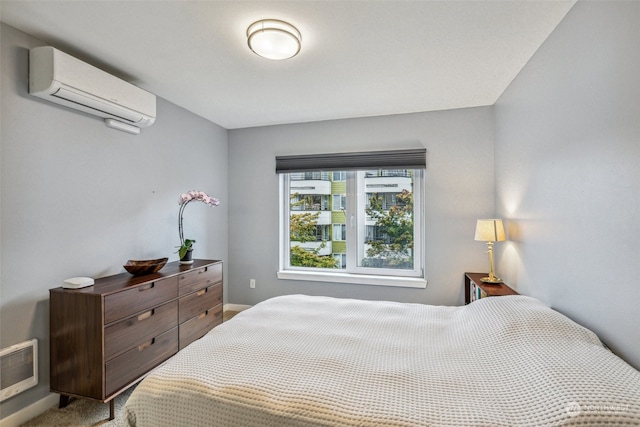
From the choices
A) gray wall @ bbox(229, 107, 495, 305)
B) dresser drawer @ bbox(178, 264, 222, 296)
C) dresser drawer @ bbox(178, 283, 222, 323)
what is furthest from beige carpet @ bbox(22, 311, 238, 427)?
gray wall @ bbox(229, 107, 495, 305)

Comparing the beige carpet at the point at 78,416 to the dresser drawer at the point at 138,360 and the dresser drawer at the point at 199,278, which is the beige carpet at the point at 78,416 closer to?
the dresser drawer at the point at 138,360

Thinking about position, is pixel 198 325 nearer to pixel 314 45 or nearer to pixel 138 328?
pixel 138 328

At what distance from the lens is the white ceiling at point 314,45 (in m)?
1.65

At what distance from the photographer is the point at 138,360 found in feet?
6.84

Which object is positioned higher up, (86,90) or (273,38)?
(273,38)

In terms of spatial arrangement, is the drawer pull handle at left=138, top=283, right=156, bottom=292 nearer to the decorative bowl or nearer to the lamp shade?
the decorative bowl

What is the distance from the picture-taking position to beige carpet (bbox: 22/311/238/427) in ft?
6.08

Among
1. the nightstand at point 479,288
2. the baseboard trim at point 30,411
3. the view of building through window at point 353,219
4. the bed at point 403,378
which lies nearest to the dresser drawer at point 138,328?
the baseboard trim at point 30,411

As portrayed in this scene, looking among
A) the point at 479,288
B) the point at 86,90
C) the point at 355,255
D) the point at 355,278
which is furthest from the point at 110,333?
the point at 479,288

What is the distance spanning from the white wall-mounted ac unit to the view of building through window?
1920 millimetres

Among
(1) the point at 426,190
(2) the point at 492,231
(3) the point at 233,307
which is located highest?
(1) the point at 426,190

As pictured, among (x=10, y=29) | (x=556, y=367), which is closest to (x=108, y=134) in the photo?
(x=10, y=29)

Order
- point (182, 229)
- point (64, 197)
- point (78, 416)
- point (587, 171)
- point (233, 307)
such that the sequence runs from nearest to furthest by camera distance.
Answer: point (587, 171), point (78, 416), point (64, 197), point (182, 229), point (233, 307)

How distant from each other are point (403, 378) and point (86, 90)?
101 inches
